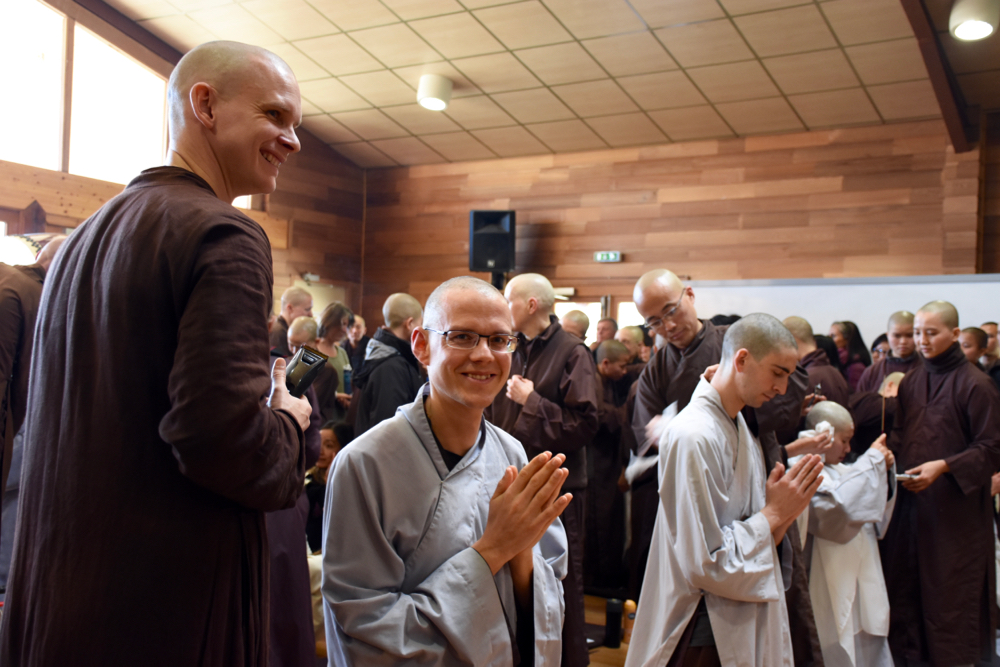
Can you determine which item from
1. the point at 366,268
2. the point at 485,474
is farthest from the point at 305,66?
the point at 485,474

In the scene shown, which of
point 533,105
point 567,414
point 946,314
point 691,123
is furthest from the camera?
point 533,105

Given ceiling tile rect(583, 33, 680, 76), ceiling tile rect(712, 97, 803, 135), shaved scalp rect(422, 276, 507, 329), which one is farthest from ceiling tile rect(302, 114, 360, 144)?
shaved scalp rect(422, 276, 507, 329)

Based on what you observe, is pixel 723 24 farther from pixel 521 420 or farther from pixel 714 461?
pixel 714 461

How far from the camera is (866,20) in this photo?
599cm

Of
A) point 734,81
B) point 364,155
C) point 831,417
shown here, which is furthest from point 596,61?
point 831,417

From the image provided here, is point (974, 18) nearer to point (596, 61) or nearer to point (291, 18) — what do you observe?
point (596, 61)

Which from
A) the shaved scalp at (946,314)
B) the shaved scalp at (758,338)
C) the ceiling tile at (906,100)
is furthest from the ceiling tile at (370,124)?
the shaved scalp at (758,338)

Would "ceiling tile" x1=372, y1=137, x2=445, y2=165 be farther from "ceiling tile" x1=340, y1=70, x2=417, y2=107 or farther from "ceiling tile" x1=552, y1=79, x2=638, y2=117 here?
"ceiling tile" x1=552, y1=79, x2=638, y2=117

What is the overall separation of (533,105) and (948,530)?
557cm

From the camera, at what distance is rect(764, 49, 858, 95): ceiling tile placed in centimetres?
653

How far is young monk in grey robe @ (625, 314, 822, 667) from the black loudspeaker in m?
6.28

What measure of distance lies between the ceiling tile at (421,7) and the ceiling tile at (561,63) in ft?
2.66

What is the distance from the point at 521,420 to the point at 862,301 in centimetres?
Result: 438

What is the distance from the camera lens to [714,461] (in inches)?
91.0
